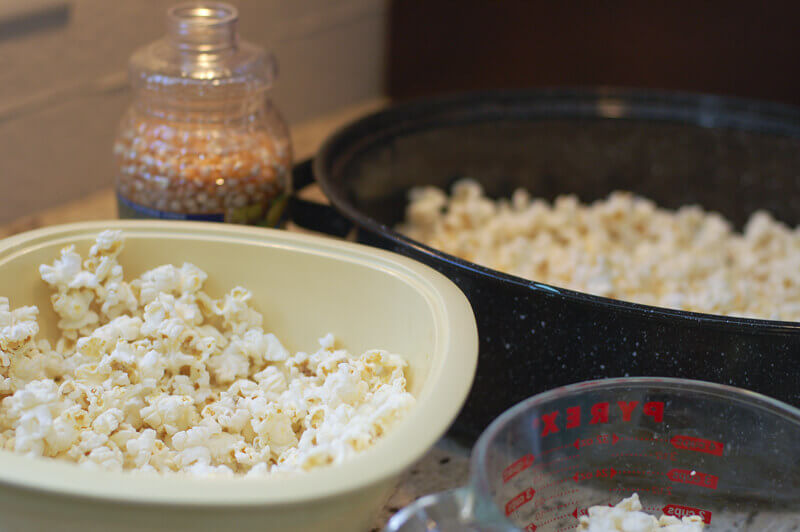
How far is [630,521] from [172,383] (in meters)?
0.35

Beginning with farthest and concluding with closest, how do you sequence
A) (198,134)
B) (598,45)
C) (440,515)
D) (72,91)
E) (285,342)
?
(598,45) < (72,91) < (198,134) < (285,342) < (440,515)

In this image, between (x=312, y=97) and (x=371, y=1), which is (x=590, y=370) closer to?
(x=312, y=97)

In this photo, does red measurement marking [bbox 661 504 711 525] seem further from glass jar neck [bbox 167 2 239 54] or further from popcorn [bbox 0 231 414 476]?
glass jar neck [bbox 167 2 239 54]

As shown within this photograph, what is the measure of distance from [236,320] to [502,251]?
1.52ft

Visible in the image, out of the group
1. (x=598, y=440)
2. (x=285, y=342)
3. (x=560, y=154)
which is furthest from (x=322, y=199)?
(x=598, y=440)

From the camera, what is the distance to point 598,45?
1.51 meters

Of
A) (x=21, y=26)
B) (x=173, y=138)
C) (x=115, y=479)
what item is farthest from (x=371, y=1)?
(x=115, y=479)

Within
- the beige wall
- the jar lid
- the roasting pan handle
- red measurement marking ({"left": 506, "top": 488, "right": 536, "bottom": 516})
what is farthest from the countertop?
the jar lid

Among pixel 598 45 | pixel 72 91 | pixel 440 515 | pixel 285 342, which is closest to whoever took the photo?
pixel 440 515

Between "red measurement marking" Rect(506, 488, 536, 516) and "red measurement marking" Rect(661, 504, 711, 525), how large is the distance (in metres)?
0.11

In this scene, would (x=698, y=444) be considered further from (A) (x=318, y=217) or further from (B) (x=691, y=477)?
(A) (x=318, y=217)

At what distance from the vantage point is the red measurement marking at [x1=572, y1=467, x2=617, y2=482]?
630 mm

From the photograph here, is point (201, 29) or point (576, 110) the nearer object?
point (201, 29)

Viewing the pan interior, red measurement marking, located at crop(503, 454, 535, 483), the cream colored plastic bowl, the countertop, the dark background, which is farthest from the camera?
the dark background
